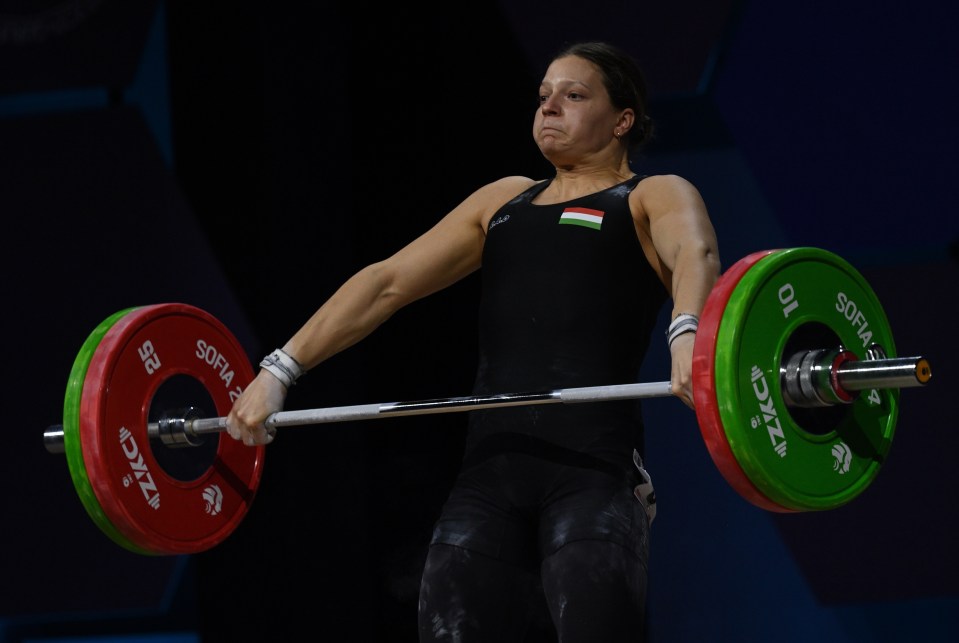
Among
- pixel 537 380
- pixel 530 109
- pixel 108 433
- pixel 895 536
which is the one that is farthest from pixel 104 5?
pixel 895 536

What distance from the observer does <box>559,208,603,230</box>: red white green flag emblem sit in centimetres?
236

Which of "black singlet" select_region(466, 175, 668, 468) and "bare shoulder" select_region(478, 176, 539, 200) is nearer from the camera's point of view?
"black singlet" select_region(466, 175, 668, 468)

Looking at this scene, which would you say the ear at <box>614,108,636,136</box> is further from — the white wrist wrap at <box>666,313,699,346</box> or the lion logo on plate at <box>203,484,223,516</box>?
the lion logo on plate at <box>203,484,223,516</box>

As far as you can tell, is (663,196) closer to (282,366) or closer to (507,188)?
(507,188)

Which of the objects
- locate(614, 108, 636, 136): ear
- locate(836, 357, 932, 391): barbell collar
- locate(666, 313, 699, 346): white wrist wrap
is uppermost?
locate(614, 108, 636, 136): ear

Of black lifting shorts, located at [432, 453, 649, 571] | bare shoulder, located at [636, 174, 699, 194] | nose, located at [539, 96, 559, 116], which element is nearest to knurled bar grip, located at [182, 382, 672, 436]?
black lifting shorts, located at [432, 453, 649, 571]

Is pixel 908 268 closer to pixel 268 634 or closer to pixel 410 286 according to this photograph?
pixel 410 286

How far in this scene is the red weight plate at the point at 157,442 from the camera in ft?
8.52

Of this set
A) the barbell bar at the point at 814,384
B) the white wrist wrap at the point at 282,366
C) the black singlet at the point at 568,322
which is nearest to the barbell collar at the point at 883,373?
the barbell bar at the point at 814,384

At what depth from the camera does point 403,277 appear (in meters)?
2.61

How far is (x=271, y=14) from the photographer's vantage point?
12.0ft

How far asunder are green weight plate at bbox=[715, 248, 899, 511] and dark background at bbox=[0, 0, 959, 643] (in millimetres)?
943

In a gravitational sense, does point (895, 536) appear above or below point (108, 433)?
below

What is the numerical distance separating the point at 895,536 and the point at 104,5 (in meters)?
2.75
